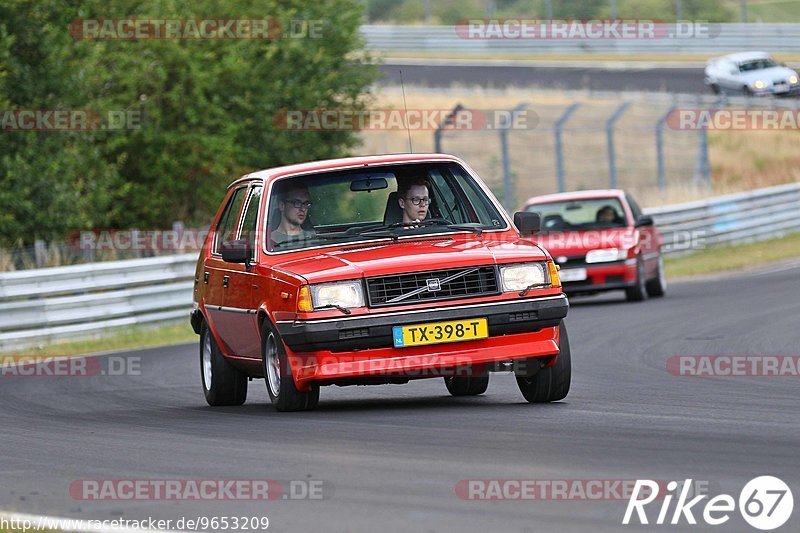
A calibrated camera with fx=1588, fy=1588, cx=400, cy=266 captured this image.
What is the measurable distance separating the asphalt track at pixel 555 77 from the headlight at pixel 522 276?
4168cm

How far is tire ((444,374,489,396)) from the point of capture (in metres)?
11.2

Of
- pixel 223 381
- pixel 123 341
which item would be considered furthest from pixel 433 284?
pixel 123 341

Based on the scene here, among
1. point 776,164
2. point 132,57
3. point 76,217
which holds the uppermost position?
point 132,57

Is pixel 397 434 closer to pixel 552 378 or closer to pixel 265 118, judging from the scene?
pixel 552 378

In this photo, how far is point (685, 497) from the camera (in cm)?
630

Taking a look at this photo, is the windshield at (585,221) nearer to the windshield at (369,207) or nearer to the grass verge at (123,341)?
the grass verge at (123,341)

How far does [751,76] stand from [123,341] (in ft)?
112

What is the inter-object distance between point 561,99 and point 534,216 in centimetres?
3996

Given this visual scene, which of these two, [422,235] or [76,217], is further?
[76,217]

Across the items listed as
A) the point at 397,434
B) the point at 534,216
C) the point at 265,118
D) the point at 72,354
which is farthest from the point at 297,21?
the point at 397,434

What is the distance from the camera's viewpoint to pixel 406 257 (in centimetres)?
967

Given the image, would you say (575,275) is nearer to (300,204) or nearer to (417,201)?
(417,201)

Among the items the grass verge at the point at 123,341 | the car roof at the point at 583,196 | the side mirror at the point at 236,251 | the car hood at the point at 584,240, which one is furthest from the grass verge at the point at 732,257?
the side mirror at the point at 236,251

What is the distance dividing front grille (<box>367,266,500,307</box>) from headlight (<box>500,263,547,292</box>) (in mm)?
70
